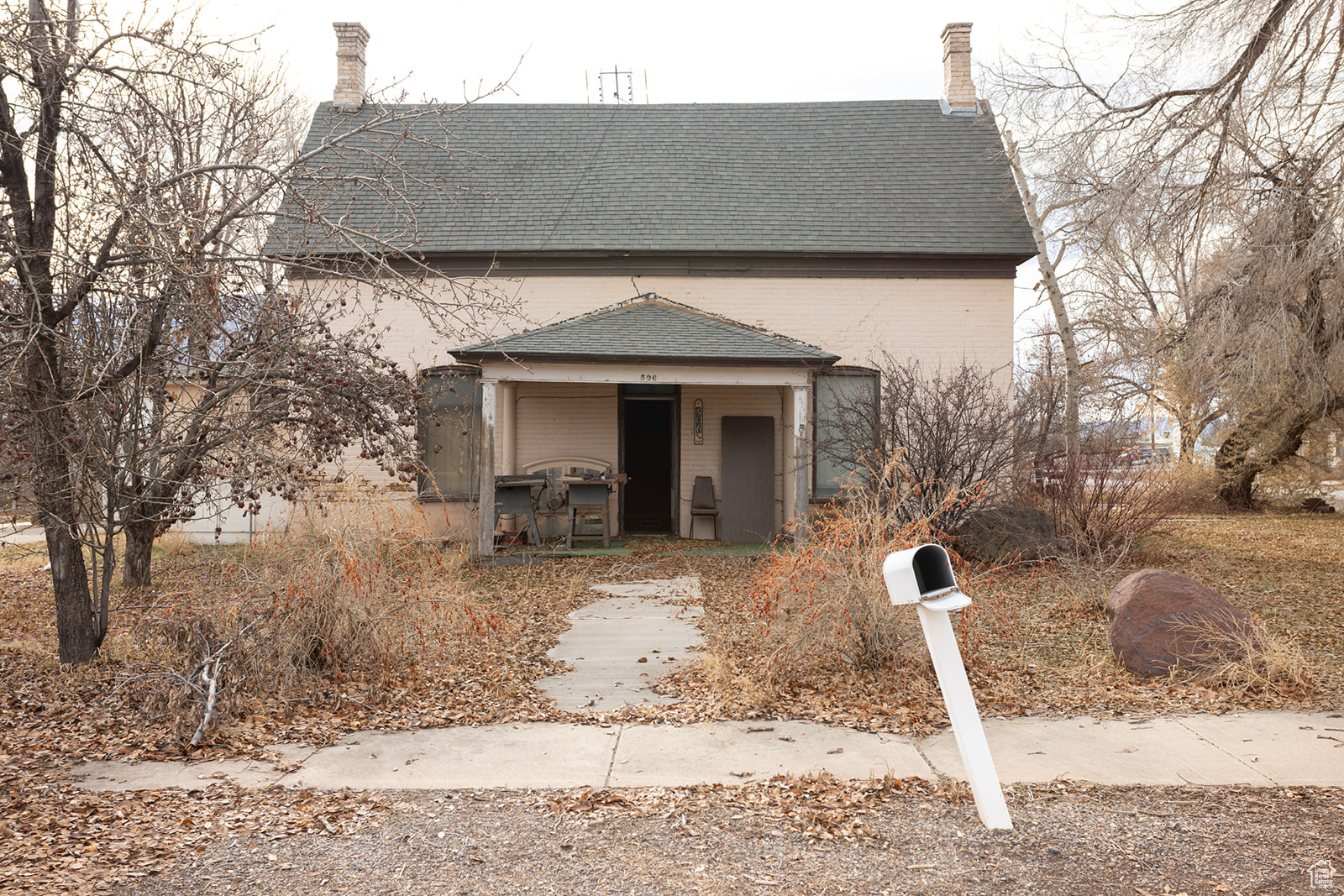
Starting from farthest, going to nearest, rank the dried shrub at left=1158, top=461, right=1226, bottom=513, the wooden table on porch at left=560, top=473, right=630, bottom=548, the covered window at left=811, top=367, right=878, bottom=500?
1. the dried shrub at left=1158, top=461, right=1226, bottom=513
2. the covered window at left=811, top=367, right=878, bottom=500
3. the wooden table on porch at left=560, top=473, right=630, bottom=548

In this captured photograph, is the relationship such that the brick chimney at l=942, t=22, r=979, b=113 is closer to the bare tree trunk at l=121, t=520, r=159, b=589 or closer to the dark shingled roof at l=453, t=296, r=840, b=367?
the dark shingled roof at l=453, t=296, r=840, b=367

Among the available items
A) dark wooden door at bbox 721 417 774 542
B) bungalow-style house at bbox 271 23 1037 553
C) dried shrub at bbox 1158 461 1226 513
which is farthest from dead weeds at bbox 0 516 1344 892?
dried shrub at bbox 1158 461 1226 513

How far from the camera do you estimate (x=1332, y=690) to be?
6.10 m

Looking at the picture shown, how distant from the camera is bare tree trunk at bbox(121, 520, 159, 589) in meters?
10.4

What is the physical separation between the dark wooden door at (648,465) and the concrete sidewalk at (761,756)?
422 inches

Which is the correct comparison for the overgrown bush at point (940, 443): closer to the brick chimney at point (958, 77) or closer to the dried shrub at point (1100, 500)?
the dried shrub at point (1100, 500)

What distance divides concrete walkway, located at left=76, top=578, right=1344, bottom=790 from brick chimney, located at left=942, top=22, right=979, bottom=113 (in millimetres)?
14218

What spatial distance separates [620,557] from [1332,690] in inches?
344

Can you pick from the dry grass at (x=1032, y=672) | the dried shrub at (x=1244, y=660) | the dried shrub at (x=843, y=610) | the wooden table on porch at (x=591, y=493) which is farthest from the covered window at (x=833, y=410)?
the dried shrub at (x=1244, y=660)

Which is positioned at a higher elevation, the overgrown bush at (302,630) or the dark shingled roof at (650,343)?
the dark shingled roof at (650,343)

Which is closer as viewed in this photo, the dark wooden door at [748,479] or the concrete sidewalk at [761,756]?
the concrete sidewalk at [761,756]

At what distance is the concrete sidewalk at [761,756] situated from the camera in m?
4.56

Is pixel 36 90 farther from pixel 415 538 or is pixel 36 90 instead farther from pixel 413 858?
pixel 413 858

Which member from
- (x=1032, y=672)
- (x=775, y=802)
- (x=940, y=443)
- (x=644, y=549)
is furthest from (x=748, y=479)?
(x=775, y=802)
